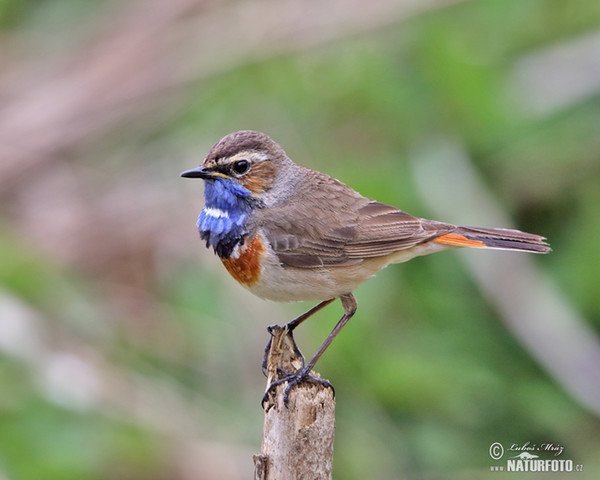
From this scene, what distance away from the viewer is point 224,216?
500 cm

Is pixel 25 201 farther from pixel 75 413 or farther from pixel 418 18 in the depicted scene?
pixel 418 18

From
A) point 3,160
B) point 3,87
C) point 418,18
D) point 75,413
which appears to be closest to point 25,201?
point 3,160

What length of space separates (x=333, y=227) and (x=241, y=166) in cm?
64

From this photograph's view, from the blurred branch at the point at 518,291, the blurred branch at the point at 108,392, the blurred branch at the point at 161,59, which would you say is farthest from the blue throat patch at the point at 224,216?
the blurred branch at the point at 161,59

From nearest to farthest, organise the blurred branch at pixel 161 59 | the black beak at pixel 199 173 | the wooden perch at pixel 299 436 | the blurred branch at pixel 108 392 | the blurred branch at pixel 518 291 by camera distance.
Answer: the wooden perch at pixel 299 436 < the black beak at pixel 199 173 < the blurred branch at pixel 518 291 < the blurred branch at pixel 108 392 < the blurred branch at pixel 161 59

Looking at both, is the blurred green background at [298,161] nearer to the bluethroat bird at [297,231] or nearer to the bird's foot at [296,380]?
the bluethroat bird at [297,231]

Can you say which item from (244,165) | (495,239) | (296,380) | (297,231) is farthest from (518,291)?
(296,380)

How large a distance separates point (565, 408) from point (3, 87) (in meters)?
6.73

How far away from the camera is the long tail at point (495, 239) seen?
17.0 feet

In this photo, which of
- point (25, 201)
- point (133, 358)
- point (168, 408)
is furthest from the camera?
point (25, 201)

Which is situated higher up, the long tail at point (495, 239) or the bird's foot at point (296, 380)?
the long tail at point (495, 239)

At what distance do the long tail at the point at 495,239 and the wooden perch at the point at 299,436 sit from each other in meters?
1.43

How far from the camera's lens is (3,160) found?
8953 millimetres

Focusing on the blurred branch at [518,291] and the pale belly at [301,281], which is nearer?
the pale belly at [301,281]
